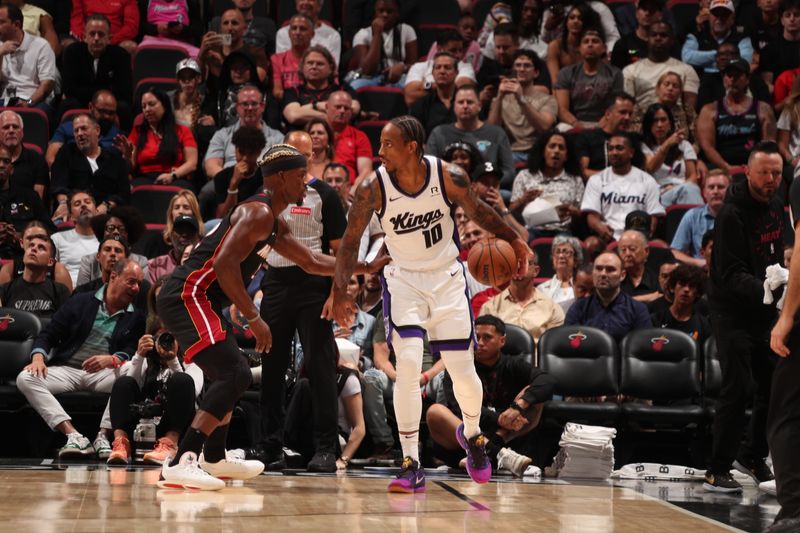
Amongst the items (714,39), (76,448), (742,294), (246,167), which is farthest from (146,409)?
(714,39)

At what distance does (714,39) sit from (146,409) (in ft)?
28.6

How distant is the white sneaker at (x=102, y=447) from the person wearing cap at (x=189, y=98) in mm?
4459

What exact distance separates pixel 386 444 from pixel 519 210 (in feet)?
11.0

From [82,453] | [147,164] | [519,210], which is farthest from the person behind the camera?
[147,164]

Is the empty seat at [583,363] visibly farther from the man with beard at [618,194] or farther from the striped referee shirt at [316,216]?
the man with beard at [618,194]

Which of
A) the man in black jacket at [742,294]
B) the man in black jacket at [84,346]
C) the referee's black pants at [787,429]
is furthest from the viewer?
the man in black jacket at [84,346]

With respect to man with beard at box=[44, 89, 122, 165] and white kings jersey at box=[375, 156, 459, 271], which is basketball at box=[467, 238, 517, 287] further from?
man with beard at box=[44, 89, 122, 165]

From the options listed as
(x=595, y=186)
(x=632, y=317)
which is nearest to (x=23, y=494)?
(x=632, y=317)

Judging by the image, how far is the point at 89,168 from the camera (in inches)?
427

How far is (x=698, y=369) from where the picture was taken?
869cm

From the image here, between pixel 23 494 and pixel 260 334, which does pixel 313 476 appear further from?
pixel 23 494

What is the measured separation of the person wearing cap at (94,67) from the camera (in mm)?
12227

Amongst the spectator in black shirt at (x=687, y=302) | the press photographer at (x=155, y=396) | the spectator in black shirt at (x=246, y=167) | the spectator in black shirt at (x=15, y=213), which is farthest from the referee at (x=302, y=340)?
the spectator in black shirt at (x=15, y=213)

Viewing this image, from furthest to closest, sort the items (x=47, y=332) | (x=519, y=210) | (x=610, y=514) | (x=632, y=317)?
1. (x=519, y=210)
2. (x=632, y=317)
3. (x=47, y=332)
4. (x=610, y=514)
